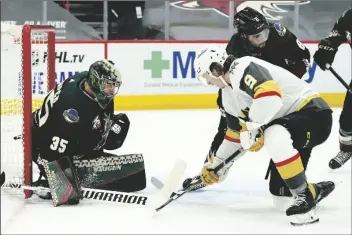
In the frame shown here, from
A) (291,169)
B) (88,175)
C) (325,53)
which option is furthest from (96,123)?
(325,53)

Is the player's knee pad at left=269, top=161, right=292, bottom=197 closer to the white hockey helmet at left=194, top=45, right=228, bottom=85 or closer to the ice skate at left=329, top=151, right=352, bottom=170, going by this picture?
the white hockey helmet at left=194, top=45, right=228, bottom=85

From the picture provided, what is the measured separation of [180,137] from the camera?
4.48 meters

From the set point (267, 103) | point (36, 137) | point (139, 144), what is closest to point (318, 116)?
point (267, 103)

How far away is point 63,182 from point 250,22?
0.95 m

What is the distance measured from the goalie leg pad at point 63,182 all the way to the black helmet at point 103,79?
29 cm

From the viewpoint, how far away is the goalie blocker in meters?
2.72

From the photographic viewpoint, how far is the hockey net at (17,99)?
9.05 ft

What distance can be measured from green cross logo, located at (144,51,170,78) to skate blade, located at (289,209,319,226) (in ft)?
11.3

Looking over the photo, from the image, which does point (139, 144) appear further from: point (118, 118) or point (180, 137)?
point (118, 118)

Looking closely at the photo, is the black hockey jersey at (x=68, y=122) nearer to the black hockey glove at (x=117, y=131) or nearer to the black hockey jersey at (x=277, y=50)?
the black hockey glove at (x=117, y=131)


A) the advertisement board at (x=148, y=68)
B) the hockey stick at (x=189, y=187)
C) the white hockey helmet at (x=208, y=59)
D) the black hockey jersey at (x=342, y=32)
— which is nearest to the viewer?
the white hockey helmet at (x=208, y=59)

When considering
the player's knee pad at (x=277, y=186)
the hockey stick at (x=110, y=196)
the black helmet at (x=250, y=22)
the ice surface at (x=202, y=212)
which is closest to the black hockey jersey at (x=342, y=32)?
the ice surface at (x=202, y=212)

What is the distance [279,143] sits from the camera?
2.39 metres

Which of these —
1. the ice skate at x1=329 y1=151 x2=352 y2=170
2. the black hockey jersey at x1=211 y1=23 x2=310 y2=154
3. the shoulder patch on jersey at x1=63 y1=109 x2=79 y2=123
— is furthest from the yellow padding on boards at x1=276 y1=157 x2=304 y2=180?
the ice skate at x1=329 y1=151 x2=352 y2=170
